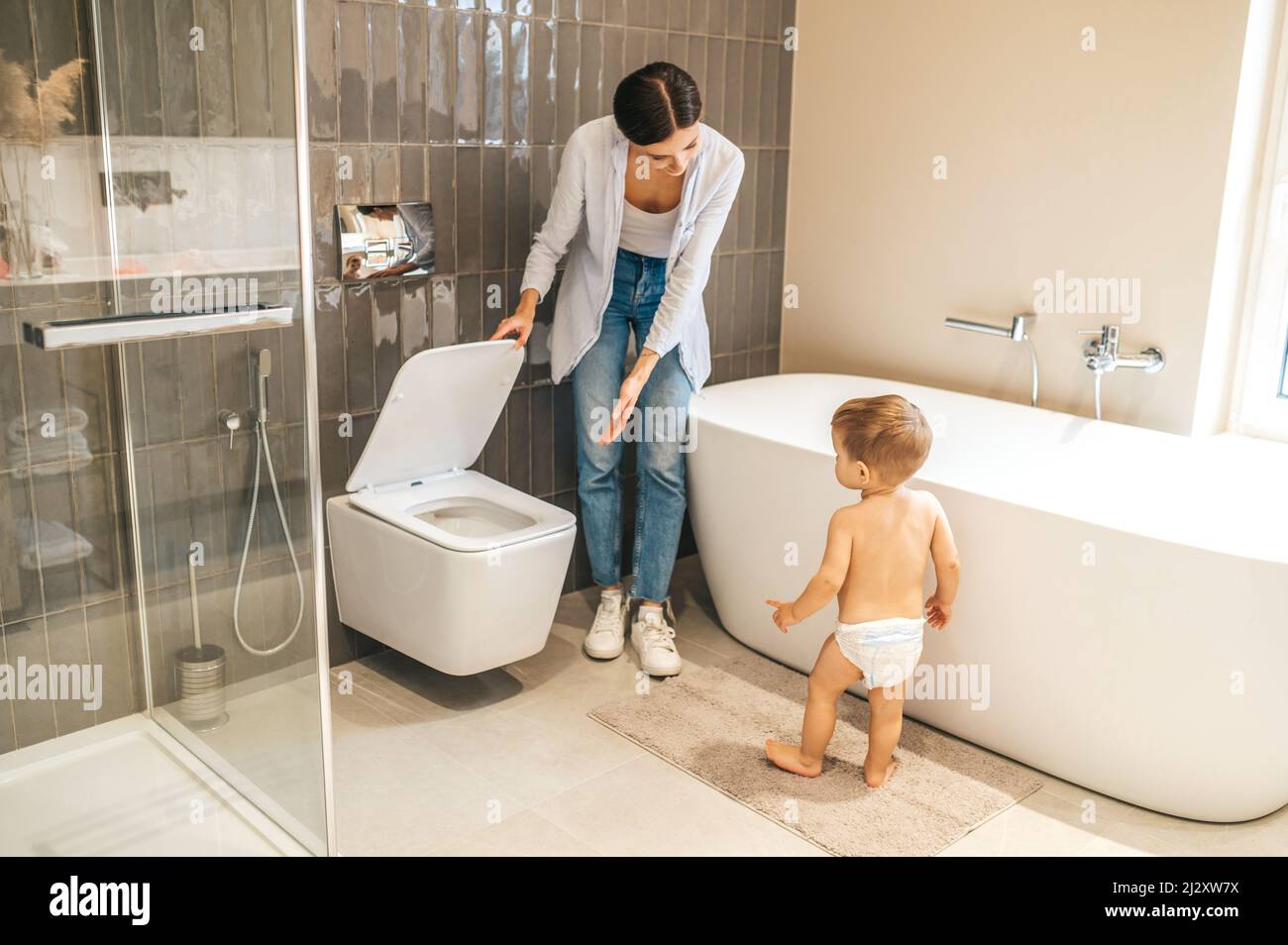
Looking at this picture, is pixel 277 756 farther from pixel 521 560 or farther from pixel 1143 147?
pixel 1143 147

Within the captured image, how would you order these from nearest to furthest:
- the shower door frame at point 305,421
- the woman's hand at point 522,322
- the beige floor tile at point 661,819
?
1. the shower door frame at point 305,421
2. the beige floor tile at point 661,819
3. the woman's hand at point 522,322

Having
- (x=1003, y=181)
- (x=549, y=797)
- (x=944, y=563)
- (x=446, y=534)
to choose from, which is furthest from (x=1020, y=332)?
(x=549, y=797)

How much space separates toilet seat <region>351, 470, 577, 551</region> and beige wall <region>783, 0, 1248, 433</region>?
1374 millimetres

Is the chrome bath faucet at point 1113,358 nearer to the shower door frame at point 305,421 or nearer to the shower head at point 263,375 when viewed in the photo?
the shower door frame at point 305,421

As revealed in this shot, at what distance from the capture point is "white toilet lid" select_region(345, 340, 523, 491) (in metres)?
2.86

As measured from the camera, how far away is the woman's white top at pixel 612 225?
3.00m

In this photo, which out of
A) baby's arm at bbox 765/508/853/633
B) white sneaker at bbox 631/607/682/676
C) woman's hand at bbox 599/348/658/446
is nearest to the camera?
baby's arm at bbox 765/508/853/633

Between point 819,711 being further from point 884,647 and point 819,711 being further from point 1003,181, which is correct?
point 1003,181

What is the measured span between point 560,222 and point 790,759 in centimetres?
142

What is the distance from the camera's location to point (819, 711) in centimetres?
265

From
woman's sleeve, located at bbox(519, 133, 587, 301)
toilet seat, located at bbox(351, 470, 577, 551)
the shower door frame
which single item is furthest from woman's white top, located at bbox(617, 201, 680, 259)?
the shower door frame

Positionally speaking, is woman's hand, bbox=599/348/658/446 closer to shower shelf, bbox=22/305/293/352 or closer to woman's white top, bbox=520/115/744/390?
woman's white top, bbox=520/115/744/390

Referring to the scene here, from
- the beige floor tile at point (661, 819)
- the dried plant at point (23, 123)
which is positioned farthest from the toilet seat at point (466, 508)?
the dried plant at point (23, 123)

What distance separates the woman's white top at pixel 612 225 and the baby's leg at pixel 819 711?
2.94 feet
